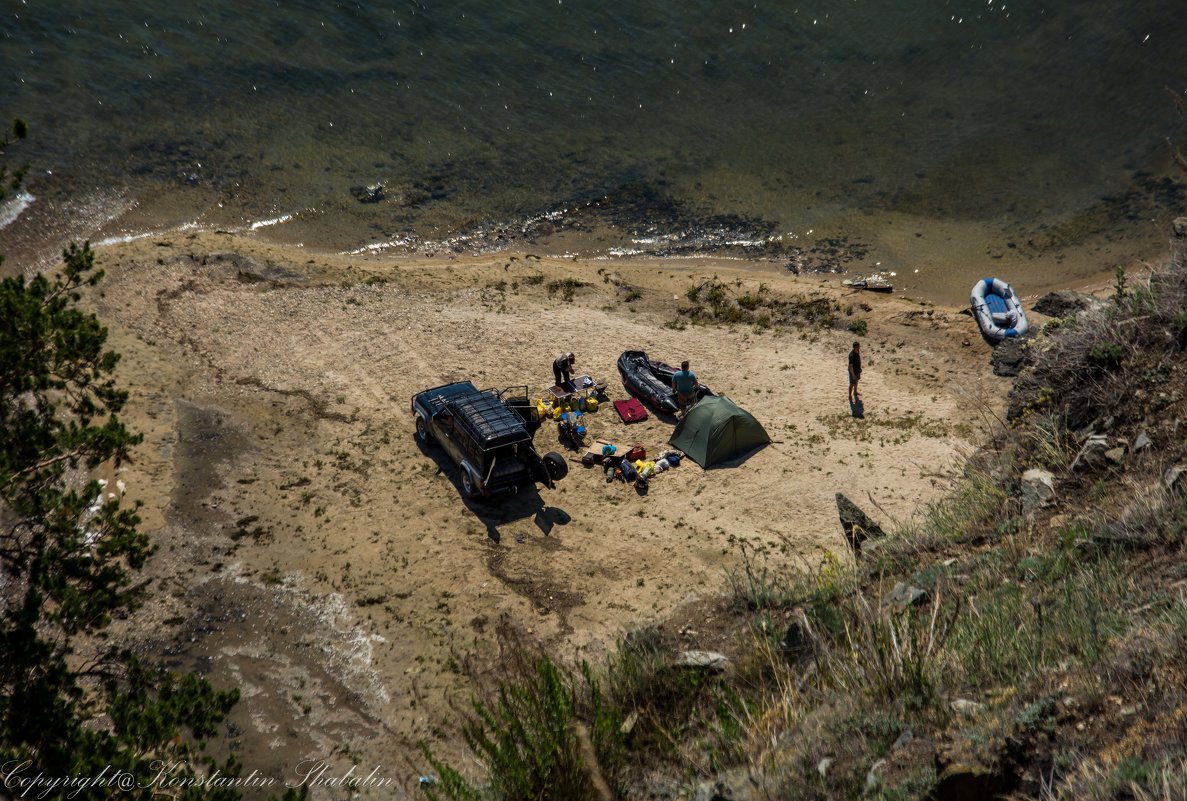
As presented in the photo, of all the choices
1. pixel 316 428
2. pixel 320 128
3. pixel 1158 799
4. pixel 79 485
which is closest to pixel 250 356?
pixel 316 428

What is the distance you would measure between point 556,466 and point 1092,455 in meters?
9.99

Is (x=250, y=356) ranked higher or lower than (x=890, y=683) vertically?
lower

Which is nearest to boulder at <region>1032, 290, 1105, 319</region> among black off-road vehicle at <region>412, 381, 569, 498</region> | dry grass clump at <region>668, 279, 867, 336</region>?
dry grass clump at <region>668, 279, 867, 336</region>

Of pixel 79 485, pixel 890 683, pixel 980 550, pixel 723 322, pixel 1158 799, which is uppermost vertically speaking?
pixel 1158 799

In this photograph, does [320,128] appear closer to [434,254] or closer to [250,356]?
[434,254]

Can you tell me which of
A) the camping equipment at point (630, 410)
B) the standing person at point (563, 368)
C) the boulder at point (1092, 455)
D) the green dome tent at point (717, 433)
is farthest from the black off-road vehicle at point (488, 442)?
the boulder at point (1092, 455)

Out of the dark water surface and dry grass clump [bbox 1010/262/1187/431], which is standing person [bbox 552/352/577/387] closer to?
dry grass clump [bbox 1010/262/1187/431]

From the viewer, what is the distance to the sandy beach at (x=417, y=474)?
14.3 metres

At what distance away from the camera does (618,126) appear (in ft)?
125

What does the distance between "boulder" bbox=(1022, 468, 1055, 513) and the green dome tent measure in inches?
304

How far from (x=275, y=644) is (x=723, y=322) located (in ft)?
47.9

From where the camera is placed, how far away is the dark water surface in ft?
104

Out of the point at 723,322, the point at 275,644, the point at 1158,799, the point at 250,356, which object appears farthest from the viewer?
the point at 723,322

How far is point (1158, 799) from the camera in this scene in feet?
17.5
